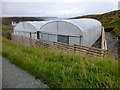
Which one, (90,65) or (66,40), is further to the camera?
(66,40)

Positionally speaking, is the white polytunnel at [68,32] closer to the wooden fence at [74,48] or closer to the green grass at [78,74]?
the wooden fence at [74,48]

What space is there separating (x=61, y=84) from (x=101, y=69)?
1495mm

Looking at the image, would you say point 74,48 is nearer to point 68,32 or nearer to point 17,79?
point 68,32

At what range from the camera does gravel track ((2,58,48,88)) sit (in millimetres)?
6160

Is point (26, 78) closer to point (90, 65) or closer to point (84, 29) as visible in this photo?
point (90, 65)

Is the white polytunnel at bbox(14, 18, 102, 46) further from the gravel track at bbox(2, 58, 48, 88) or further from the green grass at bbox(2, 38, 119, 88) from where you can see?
the gravel track at bbox(2, 58, 48, 88)

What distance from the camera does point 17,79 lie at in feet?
22.4

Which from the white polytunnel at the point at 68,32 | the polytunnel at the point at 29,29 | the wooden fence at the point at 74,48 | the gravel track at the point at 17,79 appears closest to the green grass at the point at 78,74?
the gravel track at the point at 17,79

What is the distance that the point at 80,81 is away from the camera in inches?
219

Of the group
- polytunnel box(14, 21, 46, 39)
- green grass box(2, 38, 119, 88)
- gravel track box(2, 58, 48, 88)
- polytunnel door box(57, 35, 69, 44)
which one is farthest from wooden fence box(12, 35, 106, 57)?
gravel track box(2, 58, 48, 88)

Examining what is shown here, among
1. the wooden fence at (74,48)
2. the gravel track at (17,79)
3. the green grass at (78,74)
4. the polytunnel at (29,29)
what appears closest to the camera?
the green grass at (78,74)

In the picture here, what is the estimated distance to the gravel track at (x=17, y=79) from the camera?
6.16m

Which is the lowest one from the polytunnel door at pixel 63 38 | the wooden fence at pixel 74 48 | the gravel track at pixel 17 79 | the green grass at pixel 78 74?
the gravel track at pixel 17 79

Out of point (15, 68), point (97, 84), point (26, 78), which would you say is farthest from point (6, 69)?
point (97, 84)
